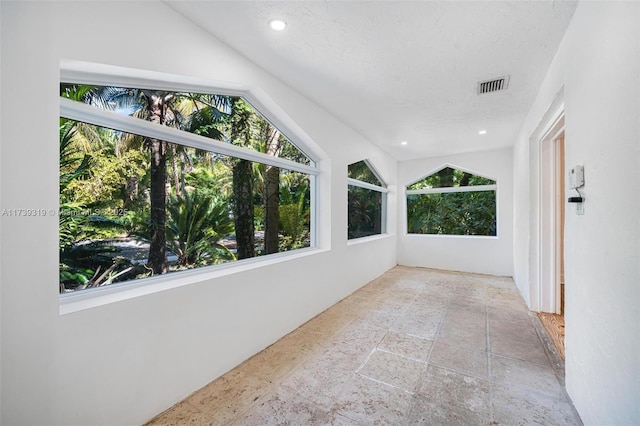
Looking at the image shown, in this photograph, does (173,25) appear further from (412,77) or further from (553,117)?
(553,117)

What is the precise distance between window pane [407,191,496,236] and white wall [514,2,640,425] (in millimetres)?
3935

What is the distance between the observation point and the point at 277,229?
2975 mm

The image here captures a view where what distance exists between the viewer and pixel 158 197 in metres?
1.89

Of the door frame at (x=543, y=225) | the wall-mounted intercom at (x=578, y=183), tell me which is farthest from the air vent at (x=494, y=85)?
the wall-mounted intercom at (x=578, y=183)

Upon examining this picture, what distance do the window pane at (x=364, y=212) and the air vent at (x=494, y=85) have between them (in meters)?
2.14

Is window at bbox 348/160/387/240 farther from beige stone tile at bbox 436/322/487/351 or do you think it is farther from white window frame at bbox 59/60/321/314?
beige stone tile at bbox 436/322/487/351

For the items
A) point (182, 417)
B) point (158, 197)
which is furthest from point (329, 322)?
point (158, 197)

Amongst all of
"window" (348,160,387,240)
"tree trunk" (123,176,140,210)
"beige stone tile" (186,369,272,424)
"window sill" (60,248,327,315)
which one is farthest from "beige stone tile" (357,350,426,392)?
Result: "window" (348,160,387,240)

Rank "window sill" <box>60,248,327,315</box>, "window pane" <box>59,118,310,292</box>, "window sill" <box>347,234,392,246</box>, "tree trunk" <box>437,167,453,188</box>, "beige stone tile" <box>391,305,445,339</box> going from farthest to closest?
"tree trunk" <box>437,167,453,188</box> < "window sill" <box>347,234,392,246</box> < "beige stone tile" <box>391,305,445,339</box> < "window pane" <box>59,118,310,292</box> < "window sill" <box>60,248,327,315</box>

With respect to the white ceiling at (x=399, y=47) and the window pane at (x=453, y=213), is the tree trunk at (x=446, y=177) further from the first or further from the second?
the white ceiling at (x=399, y=47)

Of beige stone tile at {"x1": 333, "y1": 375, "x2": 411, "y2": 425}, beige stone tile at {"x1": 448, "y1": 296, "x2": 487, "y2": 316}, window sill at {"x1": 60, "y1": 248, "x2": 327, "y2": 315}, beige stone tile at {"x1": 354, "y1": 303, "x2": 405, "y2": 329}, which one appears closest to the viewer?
window sill at {"x1": 60, "y1": 248, "x2": 327, "y2": 315}

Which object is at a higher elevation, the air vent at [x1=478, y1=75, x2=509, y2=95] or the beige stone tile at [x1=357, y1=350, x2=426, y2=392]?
the air vent at [x1=478, y1=75, x2=509, y2=95]

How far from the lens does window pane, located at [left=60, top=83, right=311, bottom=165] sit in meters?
1.61

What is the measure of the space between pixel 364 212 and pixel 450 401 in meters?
3.36
